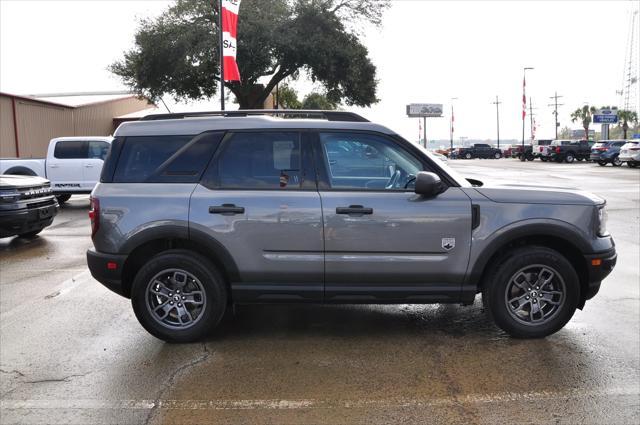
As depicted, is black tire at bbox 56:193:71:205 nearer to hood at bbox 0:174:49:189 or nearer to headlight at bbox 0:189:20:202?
hood at bbox 0:174:49:189

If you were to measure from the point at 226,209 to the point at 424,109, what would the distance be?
95.3 meters

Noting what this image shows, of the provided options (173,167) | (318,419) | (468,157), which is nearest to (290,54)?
(173,167)

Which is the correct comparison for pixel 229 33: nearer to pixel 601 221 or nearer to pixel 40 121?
pixel 601 221

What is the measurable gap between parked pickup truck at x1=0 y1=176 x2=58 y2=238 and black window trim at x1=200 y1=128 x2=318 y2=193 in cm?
624

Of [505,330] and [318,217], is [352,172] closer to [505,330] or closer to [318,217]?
[318,217]

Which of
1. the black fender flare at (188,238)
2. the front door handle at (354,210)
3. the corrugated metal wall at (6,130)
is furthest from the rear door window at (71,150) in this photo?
the front door handle at (354,210)

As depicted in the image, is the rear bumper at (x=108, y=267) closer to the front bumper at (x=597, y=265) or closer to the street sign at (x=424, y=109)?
the front bumper at (x=597, y=265)

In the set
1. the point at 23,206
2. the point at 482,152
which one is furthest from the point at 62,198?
the point at 482,152

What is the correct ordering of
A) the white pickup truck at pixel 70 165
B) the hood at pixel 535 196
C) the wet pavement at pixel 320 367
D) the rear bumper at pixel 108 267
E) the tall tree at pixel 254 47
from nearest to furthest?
the wet pavement at pixel 320 367 < the hood at pixel 535 196 < the rear bumper at pixel 108 267 < the white pickup truck at pixel 70 165 < the tall tree at pixel 254 47

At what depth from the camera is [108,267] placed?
4859mm

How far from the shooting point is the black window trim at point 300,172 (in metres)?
4.75

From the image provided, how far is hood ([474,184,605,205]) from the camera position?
472 centimetres

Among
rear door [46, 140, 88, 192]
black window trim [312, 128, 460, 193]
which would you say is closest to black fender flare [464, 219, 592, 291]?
black window trim [312, 128, 460, 193]

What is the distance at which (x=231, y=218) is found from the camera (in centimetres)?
469
